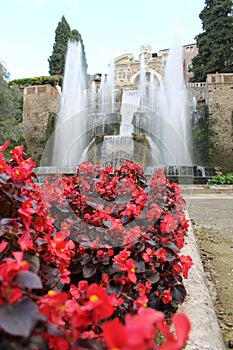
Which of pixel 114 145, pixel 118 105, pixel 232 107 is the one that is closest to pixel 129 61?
pixel 118 105

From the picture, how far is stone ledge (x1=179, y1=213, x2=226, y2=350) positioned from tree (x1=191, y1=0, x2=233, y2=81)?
19660 millimetres

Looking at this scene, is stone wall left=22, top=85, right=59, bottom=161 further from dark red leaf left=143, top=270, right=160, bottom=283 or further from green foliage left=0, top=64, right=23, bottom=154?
dark red leaf left=143, top=270, right=160, bottom=283

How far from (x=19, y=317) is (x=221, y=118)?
59.0ft

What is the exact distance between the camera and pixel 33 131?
65.1 ft

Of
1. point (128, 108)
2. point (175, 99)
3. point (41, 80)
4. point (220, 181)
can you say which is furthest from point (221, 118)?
point (41, 80)

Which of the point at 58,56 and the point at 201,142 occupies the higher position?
the point at 58,56

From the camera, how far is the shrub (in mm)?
438

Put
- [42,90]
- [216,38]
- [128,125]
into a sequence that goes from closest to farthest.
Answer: [128,125]
[216,38]
[42,90]

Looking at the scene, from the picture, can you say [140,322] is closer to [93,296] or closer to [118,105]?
[93,296]

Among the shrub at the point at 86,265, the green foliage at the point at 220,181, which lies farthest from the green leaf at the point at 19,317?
the green foliage at the point at 220,181

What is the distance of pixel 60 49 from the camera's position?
81.0ft

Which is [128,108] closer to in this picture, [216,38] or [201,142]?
[201,142]

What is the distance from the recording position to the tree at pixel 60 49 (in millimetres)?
24606

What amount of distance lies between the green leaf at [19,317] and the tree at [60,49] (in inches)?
1014
